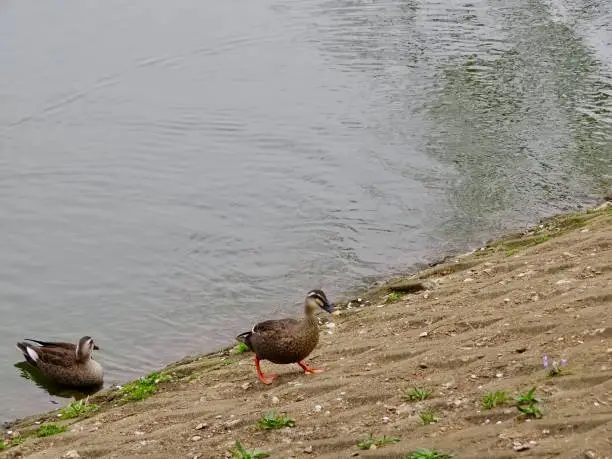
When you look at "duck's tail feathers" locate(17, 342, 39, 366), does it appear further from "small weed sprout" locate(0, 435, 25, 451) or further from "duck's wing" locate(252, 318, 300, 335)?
"duck's wing" locate(252, 318, 300, 335)

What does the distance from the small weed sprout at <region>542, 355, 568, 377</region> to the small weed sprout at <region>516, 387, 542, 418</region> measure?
16.4 inches

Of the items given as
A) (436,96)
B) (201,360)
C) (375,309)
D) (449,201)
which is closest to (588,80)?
(436,96)

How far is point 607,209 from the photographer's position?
13.3 meters

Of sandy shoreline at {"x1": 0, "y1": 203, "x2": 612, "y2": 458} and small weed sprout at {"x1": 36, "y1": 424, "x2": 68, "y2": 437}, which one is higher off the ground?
sandy shoreline at {"x1": 0, "y1": 203, "x2": 612, "y2": 458}

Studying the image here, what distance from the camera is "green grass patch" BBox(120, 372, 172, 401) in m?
9.47

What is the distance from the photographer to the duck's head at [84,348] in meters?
10.9

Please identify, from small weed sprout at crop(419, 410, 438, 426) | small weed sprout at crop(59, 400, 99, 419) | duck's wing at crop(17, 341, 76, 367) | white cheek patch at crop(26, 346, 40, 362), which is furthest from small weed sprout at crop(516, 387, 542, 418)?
white cheek patch at crop(26, 346, 40, 362)

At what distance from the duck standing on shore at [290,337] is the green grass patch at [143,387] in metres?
1.75

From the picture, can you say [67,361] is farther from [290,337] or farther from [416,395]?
[416,395]

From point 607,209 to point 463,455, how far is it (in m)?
8.56

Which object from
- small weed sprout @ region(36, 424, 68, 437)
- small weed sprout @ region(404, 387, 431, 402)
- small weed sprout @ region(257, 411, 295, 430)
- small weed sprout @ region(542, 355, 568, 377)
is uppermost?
small weed sprout @ region(542, 355, 568, 377)

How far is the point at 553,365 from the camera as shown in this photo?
21.5 feet

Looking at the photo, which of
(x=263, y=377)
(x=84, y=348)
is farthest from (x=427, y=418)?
(x=84, y=348)

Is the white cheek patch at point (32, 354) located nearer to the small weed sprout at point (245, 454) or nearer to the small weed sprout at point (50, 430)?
the small weed sprout at point (50, 430)
